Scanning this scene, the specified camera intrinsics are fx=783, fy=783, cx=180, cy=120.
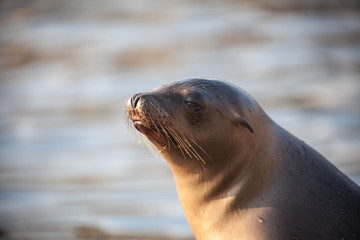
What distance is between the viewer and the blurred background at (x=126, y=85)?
6.89 metres

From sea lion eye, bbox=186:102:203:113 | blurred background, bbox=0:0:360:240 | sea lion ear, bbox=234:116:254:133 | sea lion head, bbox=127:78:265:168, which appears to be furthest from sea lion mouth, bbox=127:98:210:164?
blurred background, bbox=0:0:360:240

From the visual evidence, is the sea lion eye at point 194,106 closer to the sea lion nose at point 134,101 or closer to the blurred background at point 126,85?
the sea lion nose at point 134,101

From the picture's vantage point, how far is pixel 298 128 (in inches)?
343

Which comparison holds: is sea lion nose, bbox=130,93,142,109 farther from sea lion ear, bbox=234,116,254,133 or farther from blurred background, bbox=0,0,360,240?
blurred background, bbox=0,0,360,240

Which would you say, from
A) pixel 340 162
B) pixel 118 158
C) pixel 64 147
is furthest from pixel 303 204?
pixel 64 147

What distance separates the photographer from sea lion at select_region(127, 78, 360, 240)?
4.13 metres

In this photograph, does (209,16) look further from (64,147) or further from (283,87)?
(64,147)

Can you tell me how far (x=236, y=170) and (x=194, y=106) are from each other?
0.42 m

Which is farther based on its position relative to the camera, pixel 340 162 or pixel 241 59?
pixel 241 59

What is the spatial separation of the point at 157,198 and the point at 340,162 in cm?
181

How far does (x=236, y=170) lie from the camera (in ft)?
14.0

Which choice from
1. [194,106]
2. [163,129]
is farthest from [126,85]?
[163,129]

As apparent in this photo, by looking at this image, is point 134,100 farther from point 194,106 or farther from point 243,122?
point 243,122

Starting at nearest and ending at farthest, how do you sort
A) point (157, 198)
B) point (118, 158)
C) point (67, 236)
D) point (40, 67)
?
point (67, 236) → point (157, 198) → point (118, 158) → point (40, 67)
